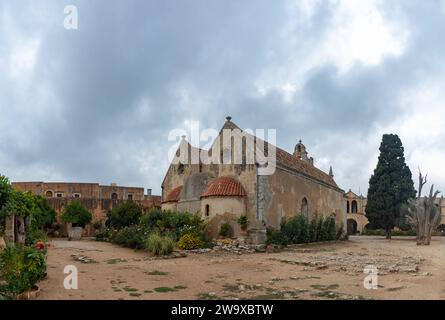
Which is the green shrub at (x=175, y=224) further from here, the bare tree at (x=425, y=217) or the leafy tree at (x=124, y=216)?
the bare tree at (x=425, y=217)

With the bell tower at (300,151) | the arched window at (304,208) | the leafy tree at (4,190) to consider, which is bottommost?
the arched window at (304,208)

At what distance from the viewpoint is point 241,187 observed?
27453mm

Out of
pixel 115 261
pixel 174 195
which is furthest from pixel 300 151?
pixel 115 261

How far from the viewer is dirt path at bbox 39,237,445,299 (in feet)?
37.4

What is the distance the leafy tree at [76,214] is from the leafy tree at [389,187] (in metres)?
28.1

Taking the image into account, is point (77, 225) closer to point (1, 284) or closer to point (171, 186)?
point (171, 186)

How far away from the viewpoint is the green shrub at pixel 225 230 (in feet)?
85.8

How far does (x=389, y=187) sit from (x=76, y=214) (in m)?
30.5

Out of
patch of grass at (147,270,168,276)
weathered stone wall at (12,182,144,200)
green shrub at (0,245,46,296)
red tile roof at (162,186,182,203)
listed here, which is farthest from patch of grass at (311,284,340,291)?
weathered stone wall at (12,182,144,200)

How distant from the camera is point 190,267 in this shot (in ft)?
57.2

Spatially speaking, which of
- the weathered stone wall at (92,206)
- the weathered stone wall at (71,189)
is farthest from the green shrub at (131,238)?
the weathered stone wall at (71,189)

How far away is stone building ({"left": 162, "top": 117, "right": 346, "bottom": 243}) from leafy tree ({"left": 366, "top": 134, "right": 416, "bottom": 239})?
30.1 ft

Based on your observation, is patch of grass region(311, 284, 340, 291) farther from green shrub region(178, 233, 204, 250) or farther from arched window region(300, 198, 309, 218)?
arched window region(300, 198, 309, 218)
